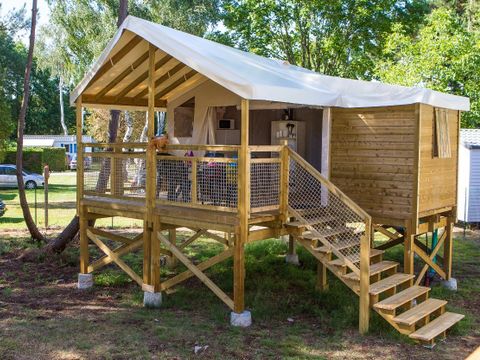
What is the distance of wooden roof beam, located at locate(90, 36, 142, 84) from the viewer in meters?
9.24

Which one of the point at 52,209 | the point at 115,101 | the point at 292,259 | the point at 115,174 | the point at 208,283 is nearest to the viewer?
the point at 208,283

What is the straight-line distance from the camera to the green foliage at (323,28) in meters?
19.3

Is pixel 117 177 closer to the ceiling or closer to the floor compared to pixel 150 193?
closer to the ceiling

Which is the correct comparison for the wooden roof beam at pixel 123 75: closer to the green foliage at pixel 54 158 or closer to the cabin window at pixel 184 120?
the cabin window at pixel 184 120

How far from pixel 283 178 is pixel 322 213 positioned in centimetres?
125

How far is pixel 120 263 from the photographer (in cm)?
1002

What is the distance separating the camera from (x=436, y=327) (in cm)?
776

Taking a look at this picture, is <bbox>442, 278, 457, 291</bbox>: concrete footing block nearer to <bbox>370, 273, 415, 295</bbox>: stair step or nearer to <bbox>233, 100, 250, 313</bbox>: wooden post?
<bbox>370, 273, 415, 295</bbox>: stair step

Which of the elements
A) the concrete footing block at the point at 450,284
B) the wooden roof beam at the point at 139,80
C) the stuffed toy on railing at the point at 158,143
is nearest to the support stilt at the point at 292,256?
the concrete footing block at the point at 450,284

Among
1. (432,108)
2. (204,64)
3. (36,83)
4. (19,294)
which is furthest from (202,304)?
(36,83)

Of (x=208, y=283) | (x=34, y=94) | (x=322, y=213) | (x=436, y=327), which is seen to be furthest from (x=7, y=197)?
(x=34, y=94)

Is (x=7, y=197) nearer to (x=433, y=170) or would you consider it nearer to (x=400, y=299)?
(x=433, y=170)

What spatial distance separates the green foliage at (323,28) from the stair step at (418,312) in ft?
42.9

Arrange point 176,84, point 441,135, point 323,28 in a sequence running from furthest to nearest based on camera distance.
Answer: point 323,28
point 176,84
point 441,135
